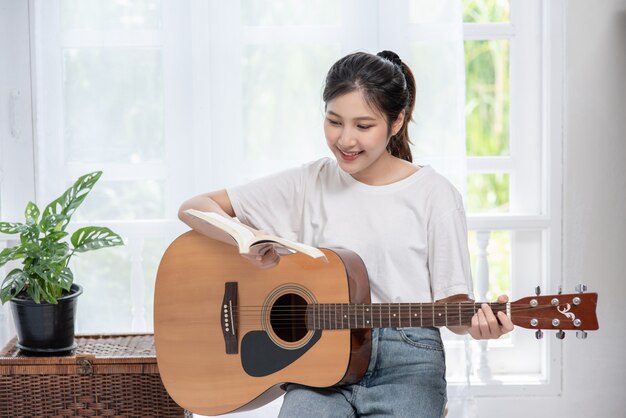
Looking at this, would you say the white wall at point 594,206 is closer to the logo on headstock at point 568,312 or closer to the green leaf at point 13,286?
the logo on headstock at point 568,312

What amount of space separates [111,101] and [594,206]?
158 centimetres

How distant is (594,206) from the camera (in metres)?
2.72

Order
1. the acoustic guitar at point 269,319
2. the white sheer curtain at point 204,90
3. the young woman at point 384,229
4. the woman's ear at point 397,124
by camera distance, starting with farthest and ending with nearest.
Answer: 1. the white sheer curtain at point 204,90
2. the woman's ear at point 397,124
3. the young woman at point 384,229
4. the acoustic guitar at point 269,319

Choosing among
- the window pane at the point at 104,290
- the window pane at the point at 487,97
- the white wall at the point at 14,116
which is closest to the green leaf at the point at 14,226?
the white wall at the point at 14,116

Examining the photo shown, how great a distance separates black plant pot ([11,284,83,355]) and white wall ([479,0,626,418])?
4.52 feet

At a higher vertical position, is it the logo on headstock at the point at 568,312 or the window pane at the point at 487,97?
the window pane at the point at 487,97

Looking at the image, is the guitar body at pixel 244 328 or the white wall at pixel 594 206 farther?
the white wall at pixel 594 206

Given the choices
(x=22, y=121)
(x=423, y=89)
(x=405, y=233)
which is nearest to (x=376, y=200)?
(x=405, y=233)

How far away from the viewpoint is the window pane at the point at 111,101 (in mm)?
2713

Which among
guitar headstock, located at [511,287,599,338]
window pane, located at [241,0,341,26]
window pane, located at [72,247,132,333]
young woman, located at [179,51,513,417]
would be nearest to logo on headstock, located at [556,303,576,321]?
guitar headstock, located at [511,287,599,338]

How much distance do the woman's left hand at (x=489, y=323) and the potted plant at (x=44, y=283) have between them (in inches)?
42.0

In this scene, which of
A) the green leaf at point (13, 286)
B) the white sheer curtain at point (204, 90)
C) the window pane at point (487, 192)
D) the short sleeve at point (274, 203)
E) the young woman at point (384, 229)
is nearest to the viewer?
the young woman at point (384, 229)

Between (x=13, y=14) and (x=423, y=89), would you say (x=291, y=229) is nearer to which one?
(x=423, y=89)

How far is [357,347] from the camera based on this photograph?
68.3 inches
